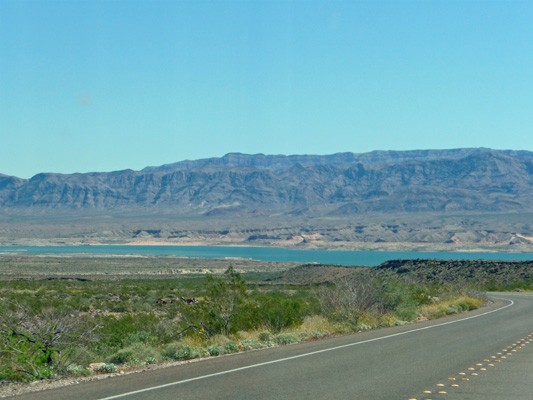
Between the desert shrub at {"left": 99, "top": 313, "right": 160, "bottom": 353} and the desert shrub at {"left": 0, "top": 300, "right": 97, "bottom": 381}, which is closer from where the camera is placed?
the desert shrub at {"left": 0, "top": 300, "right": 97, "bottom": 381}

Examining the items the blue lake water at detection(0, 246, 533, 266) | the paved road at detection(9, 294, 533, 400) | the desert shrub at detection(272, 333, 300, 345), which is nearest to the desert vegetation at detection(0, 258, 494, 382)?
the desert shrub at detection(272, 333, 300, 345)

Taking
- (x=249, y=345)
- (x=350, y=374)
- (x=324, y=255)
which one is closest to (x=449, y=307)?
(x=249, y=345)

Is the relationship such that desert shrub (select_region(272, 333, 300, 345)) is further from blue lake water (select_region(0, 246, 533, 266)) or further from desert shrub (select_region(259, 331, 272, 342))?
blue lake water (select_region(0, 246, 533, 266))

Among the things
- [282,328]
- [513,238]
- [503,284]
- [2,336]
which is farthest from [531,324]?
[513,238]

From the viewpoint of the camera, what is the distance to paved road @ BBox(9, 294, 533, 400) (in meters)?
8.95

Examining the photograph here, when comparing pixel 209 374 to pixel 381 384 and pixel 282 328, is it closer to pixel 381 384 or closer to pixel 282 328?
pixel 381 384

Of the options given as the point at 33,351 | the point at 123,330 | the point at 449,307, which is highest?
the point at 33,351

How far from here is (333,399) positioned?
28.3ft

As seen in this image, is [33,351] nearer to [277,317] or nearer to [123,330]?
[277,317]

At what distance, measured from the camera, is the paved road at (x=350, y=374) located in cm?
895

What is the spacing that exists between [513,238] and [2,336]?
18653 centimetres

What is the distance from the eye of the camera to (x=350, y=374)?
10523 millimetres

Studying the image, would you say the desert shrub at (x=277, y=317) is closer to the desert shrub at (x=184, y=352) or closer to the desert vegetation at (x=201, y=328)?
the desert vegetation at (x=201, y=328)

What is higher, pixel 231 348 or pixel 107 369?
pixel 107 369
